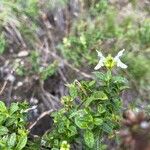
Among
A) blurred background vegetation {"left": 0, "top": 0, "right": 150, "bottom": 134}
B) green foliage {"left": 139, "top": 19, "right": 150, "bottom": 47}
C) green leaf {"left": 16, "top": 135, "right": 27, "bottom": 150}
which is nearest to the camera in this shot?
green leaf {"left": 16, "top": 135, "right": 27, "bottom": 150}

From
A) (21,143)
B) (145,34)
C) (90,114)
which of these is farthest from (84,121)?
(145,34)

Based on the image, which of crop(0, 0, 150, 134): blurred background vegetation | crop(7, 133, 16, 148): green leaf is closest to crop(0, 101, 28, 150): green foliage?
crop(7, 133, 16, 148): green leaf

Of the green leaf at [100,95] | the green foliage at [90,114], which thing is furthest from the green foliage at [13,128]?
the green leaf at [100,95]

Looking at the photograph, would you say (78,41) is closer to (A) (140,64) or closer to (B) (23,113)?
(A) (140,64)

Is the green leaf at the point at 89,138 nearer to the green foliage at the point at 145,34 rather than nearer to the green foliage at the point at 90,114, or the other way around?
the green foliage at the point at 90,114

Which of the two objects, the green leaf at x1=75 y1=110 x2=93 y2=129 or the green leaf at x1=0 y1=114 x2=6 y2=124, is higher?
the green leaf at x1=75 y1=110 x2=93 y2=129

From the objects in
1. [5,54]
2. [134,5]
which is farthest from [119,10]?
[5,54]

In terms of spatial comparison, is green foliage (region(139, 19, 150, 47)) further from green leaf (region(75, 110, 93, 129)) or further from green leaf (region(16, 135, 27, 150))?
green leaf (region(16, 135, 27, 150))

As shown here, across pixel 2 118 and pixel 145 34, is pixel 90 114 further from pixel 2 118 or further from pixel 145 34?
pixel 145 34
